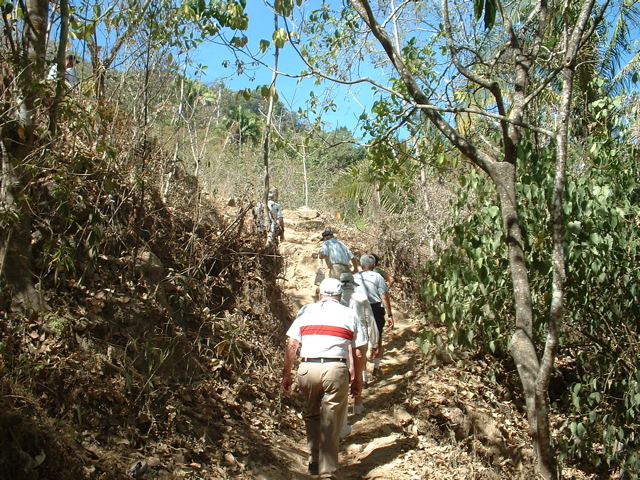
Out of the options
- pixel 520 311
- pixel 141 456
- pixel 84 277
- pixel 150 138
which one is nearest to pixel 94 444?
pixel 141 456

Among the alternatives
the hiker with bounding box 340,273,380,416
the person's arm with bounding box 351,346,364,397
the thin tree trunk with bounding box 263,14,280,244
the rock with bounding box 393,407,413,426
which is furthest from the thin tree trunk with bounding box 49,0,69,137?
the rock with bounding box 393,407,413,426

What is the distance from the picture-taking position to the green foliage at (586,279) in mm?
5801

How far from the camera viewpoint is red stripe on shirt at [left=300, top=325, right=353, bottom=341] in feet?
16.9

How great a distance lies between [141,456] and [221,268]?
3.78 m

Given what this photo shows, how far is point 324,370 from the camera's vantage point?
5047 mm

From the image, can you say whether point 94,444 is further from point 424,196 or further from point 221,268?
point 424,196

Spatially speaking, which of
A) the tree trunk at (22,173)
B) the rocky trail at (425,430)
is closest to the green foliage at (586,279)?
the rocky trail at (425,430)

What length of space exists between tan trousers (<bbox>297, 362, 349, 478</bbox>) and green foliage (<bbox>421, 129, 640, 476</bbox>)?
2125mm

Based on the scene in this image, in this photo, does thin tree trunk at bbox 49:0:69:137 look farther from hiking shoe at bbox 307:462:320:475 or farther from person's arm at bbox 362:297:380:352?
person's arm at bbox 362:297:380:352

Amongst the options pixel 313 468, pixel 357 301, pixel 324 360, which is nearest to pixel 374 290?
pixel 357 301

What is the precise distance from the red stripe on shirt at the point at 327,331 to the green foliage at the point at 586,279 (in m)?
1.84

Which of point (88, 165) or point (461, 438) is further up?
point (88, 165)

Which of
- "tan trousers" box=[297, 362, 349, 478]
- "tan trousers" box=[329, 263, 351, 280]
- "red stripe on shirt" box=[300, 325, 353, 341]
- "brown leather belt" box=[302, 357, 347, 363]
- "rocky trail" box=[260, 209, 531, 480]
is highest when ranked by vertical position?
"tan trousers" box=[329, 263, 351, 280]

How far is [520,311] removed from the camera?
17.3 feet
